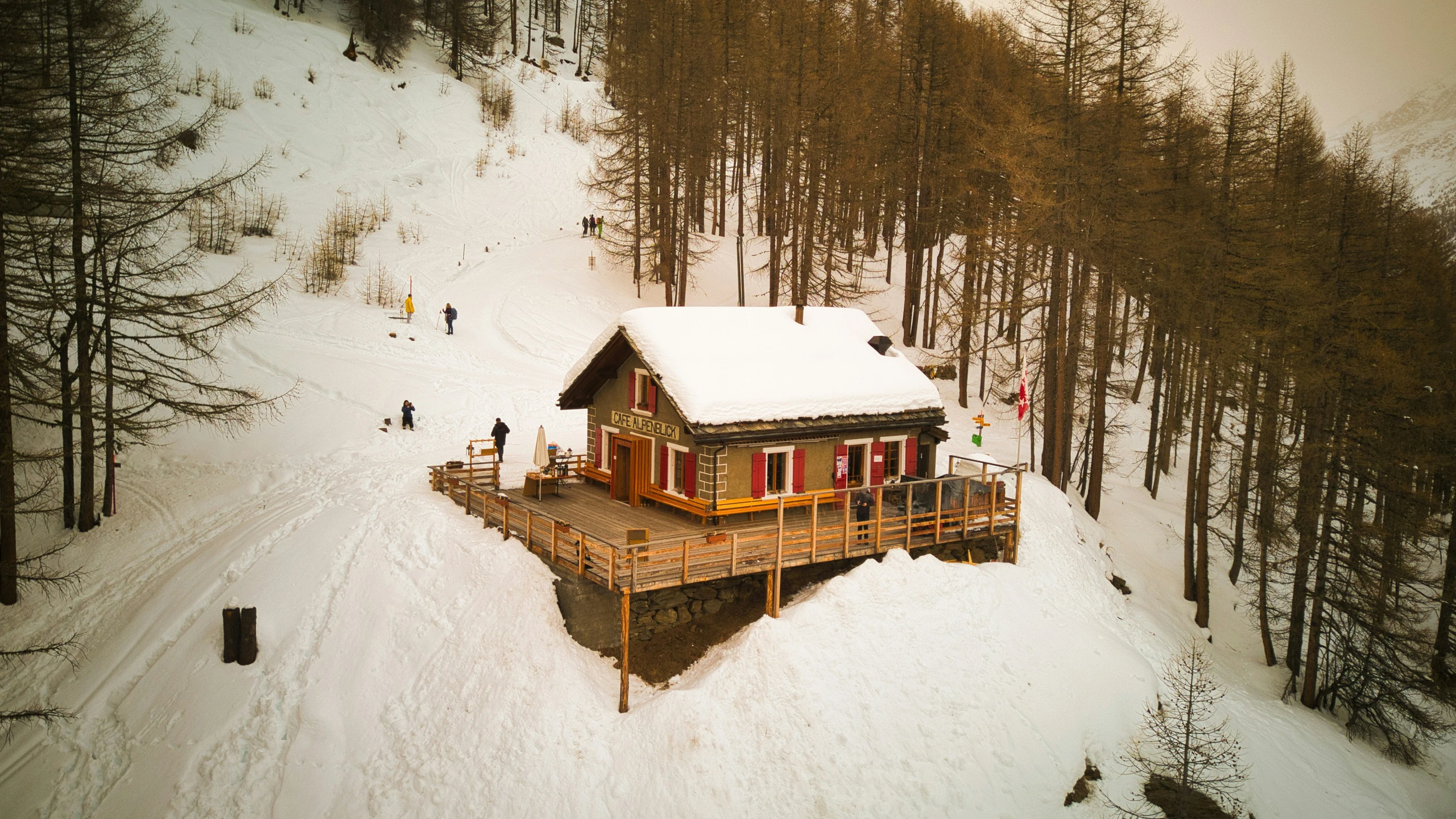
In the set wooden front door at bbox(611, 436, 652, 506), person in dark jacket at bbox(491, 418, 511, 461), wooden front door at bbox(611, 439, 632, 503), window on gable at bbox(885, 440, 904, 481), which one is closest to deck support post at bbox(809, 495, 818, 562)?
window on gable at bbox(885, 440, 904, 481)

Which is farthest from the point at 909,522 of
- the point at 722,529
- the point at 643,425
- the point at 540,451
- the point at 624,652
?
the point at 540,451

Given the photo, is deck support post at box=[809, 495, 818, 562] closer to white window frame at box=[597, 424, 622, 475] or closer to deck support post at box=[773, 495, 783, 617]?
deck support post at box=[773, 495, 783, 617]

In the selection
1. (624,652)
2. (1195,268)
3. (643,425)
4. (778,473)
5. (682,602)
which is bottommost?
(624,652)

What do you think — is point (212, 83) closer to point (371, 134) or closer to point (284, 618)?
point (371, 134)

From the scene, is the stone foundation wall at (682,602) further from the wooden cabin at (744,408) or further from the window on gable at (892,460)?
the window on gable at (892,460)

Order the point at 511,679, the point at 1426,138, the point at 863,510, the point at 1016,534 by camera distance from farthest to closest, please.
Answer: the point at 1426,138 < the point at 1016,534 < the point at 863,510 < the point at 511,679

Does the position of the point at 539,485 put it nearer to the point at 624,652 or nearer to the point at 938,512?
the point at 624,652
